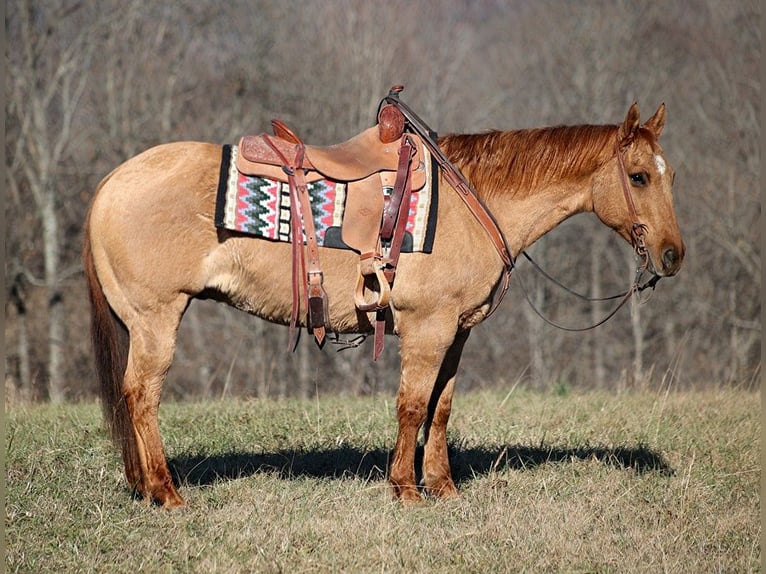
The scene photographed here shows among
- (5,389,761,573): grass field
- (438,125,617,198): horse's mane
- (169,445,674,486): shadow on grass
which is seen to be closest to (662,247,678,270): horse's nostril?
(438,125,617,198): horse's mane

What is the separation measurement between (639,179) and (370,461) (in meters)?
2.43

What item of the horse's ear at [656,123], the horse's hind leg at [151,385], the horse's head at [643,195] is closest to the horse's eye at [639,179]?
the horse's head at [643,195]

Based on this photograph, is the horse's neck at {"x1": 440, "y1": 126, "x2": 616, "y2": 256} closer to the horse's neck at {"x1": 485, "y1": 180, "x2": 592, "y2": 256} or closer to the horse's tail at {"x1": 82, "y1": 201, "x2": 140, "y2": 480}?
the horse's neck at {"x1": 485, "y1": 180, "x2": 592, "y2": 256}

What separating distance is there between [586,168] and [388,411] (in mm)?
2635

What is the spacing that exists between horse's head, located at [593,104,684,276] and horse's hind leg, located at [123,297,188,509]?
2.44 meters

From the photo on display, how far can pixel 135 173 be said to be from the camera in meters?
4.90

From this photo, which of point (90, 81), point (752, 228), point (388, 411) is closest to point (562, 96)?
point (752, 228)

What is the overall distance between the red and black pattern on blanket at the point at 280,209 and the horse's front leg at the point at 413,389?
0.48 meters

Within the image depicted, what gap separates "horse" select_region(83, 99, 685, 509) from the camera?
485 centimetres

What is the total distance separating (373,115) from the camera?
19016 mm

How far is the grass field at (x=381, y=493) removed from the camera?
428 centimetres

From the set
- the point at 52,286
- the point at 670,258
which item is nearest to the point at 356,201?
the point at 670,258

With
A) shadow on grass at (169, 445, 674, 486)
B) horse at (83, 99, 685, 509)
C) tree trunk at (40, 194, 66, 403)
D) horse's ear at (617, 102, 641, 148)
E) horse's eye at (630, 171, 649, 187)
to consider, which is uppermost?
horse's ear at (617, 102, 641, 148)

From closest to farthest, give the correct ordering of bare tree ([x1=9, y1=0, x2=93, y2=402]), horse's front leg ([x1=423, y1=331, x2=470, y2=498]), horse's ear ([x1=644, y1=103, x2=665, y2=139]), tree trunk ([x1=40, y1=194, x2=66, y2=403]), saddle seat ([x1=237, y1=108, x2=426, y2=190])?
saddle seat ([x1=237, y1=108, x2=426, y2=190]), horse's ear ([x1=644, y1=103, x2=665, y2=139]), horse's front leg ([x1=423, y1=331, x2=470, y2=498]), bare tree ([x1=9, y1=0, x2=93, y2=402]), tree trunk ([x1=40, y1=194, x2=66, y2=403])
